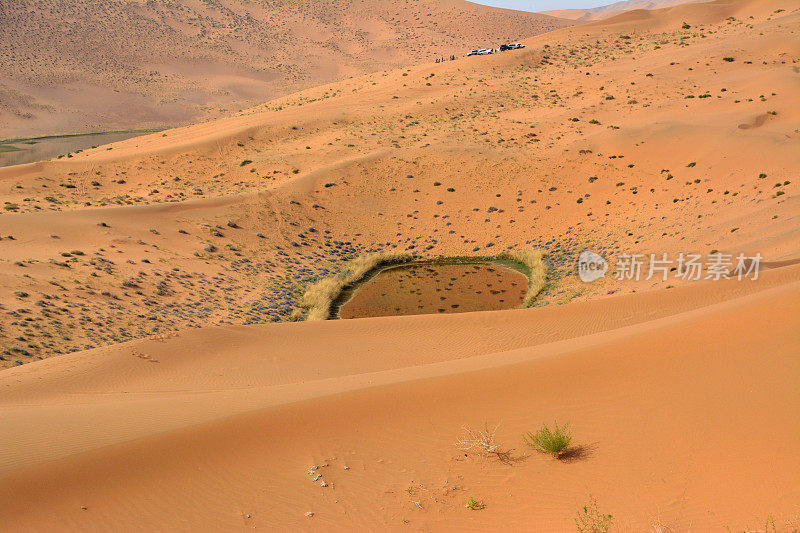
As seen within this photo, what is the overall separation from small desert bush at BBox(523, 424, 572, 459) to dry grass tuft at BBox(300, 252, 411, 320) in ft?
40.3

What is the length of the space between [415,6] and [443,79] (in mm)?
74411

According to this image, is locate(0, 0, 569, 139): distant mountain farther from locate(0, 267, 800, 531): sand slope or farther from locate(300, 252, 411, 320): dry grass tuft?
locate(0, 267, 800, 531): sand slope

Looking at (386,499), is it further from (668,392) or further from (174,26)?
(174,26)

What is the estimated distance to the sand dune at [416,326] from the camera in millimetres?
6648

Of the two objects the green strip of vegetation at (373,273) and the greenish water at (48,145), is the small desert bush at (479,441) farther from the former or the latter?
the greenish water at (48,145)

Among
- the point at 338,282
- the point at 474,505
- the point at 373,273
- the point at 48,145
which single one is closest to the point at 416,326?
the point at 338,282

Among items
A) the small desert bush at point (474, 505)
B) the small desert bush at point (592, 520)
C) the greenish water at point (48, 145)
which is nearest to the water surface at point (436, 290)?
the small desert bush at point (474, 505)

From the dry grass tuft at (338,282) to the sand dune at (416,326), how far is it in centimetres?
59

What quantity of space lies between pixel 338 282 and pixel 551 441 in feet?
51.5

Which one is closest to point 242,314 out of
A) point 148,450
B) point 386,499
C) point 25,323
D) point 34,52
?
point 25,323

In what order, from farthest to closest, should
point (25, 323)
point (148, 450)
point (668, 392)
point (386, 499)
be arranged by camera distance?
point (25, 323)
point (668, 392)
point (148, 450)
point (386, 499)

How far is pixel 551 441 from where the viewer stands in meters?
7.16

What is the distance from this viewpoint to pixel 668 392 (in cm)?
833

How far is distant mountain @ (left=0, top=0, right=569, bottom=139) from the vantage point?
2781 inches
